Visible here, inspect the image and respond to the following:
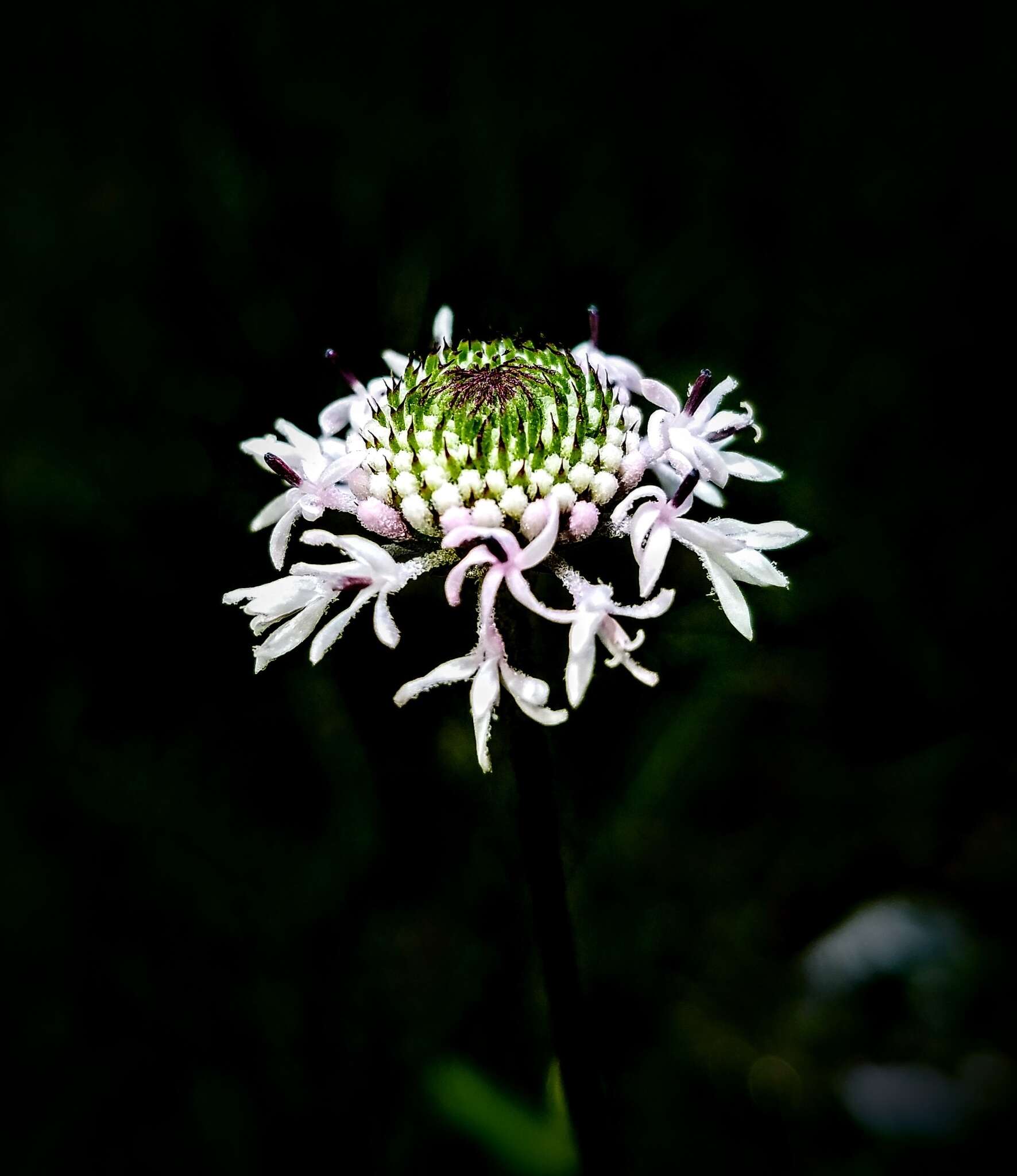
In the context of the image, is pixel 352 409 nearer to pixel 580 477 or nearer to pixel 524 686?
pixel 580 477

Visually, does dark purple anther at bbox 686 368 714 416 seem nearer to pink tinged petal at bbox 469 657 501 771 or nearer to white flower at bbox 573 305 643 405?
white flower at bbox 573 305 643 405

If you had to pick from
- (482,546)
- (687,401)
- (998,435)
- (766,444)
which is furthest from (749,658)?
(482,546)

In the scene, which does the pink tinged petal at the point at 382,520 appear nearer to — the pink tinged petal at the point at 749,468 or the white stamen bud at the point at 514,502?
the white stamen bud at the point at 514,502

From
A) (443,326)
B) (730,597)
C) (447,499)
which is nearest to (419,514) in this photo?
(447,499)

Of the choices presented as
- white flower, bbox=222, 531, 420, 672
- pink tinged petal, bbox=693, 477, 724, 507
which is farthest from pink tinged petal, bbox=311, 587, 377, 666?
pink tinged petal, bbox=693, 477, 724, 507

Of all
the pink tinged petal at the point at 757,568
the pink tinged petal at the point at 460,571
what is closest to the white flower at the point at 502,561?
the pink tinged petal at the point at 460,571

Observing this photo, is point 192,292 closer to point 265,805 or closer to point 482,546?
point 265,805

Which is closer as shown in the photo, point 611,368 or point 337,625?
point 337,625
